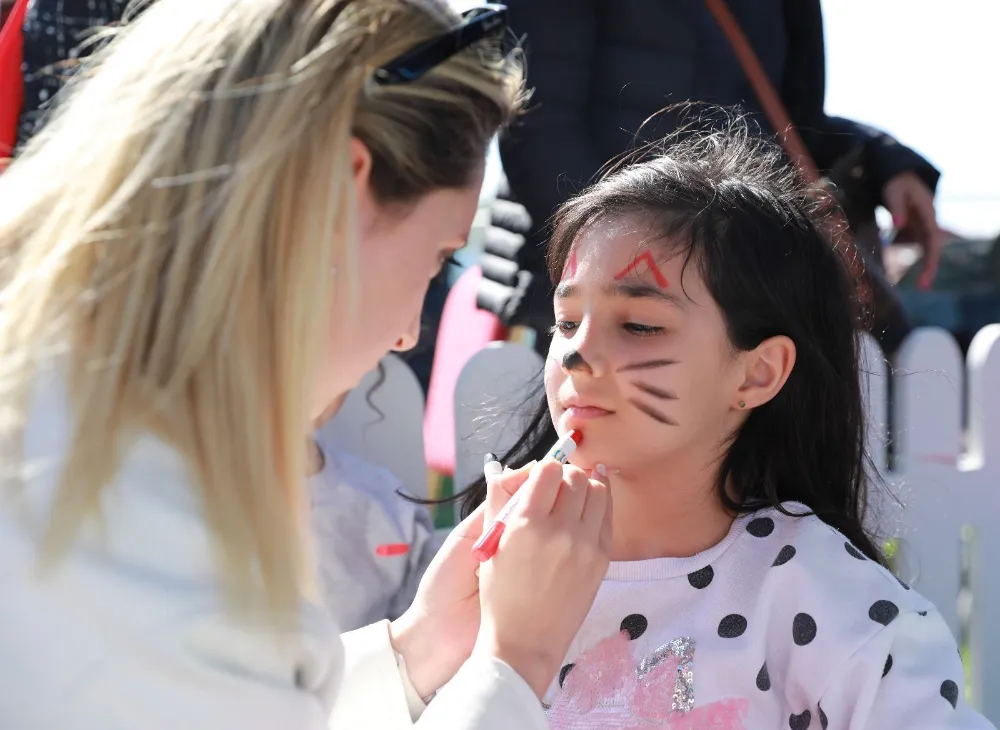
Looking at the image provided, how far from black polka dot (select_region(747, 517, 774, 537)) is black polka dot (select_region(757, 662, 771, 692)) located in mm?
187

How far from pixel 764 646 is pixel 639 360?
38cm

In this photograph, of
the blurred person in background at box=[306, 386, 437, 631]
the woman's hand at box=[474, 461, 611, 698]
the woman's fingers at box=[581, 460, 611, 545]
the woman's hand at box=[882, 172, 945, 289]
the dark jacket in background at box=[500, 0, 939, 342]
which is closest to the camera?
the woman's hand at box=[474, 461, 611, 698]

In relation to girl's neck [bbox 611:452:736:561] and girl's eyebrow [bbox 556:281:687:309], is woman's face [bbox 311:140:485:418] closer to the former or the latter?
girl's eyebrow [bbox 556:281:687:309]

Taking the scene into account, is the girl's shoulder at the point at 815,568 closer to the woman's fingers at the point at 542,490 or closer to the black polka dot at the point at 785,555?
the black polka dot at the point at 785,555

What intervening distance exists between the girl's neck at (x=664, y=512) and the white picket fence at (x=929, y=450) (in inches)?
30.1

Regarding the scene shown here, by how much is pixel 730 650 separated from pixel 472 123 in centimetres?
69

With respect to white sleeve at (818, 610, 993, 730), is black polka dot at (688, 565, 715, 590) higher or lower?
higher

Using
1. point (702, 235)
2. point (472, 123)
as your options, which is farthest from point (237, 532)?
point (702, 235)

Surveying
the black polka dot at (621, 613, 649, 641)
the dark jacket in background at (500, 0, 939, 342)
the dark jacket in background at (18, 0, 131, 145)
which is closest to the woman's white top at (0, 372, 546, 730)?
the black polka dot at (621, 613, 649, 641)

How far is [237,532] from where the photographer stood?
2.72ft

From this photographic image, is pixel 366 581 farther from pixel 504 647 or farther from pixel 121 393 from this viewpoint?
pixel 121 393

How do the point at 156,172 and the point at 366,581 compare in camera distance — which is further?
the point at 366,581

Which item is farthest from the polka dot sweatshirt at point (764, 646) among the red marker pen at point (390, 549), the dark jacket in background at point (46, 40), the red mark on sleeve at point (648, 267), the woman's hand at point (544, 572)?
the dark jacket in background at point (46, 40)

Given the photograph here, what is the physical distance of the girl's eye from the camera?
1.43 metres
